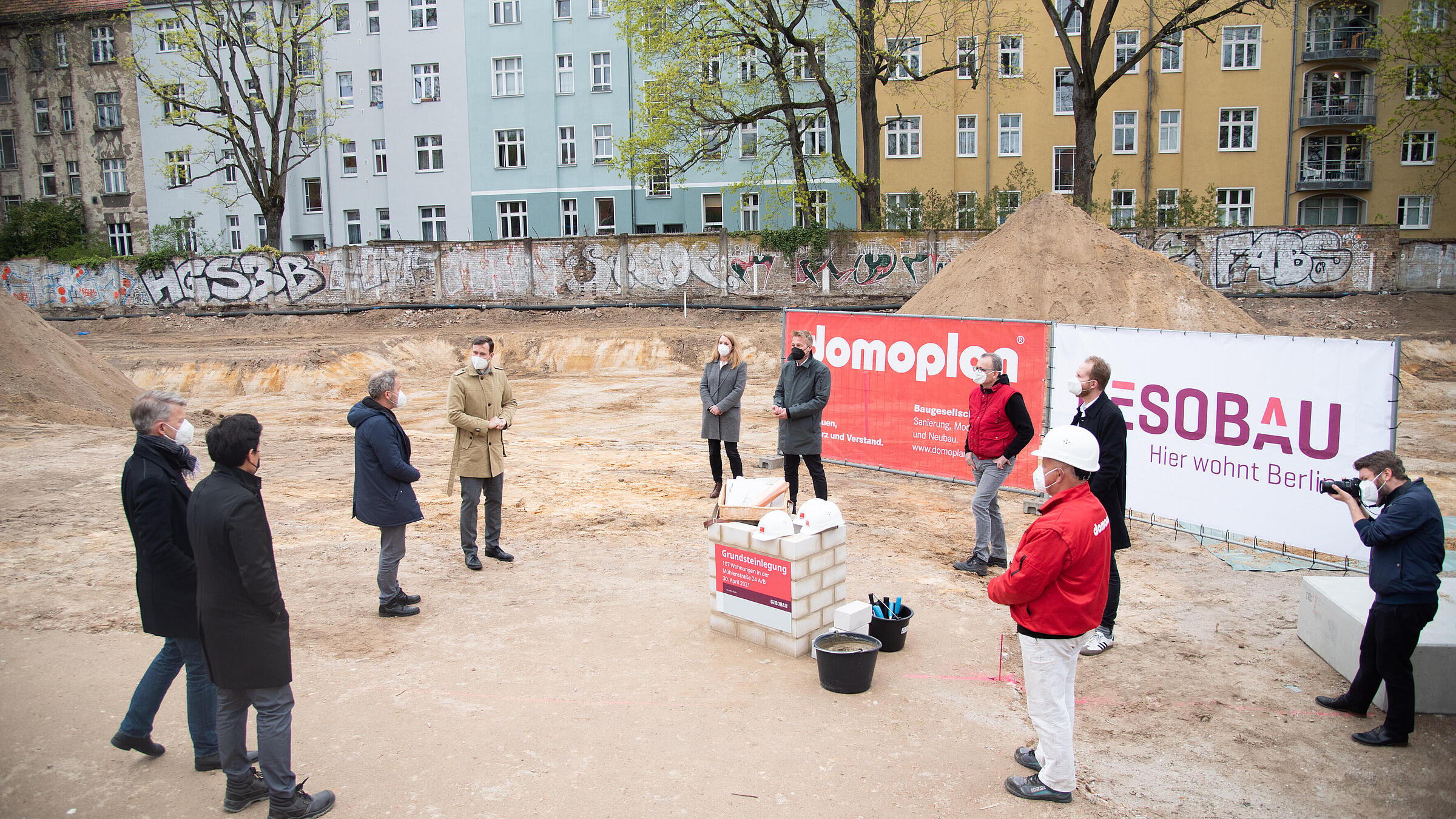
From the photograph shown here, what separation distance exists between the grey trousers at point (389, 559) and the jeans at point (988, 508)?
4980 mm

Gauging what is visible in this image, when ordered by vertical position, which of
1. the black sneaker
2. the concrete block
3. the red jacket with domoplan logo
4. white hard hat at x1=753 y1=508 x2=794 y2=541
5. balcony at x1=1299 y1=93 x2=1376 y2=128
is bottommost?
the black sneaker

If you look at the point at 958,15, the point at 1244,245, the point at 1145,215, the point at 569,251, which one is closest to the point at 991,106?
the point at 958,15

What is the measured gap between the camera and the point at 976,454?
26.2 ft

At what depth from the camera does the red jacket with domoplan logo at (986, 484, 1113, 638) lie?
4258mm

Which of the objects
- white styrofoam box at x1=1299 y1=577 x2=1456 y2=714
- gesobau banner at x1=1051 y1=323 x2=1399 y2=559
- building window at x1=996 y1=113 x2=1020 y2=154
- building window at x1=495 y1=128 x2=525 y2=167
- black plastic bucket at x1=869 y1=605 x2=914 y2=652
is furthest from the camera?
building window at x1=495 y1=128 x2=525 y2=167

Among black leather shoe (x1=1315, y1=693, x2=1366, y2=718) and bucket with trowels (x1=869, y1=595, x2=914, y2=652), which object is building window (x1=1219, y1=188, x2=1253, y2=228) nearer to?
black leather shoe (x1=1315, y1=693, x2=1366, y2=718)

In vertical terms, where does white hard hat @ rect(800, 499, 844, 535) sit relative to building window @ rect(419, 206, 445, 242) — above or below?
below

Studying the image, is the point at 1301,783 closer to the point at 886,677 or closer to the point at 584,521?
the point at 886,677

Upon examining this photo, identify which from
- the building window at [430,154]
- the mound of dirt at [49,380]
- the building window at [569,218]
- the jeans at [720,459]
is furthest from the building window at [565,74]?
the jeans at [720,459]

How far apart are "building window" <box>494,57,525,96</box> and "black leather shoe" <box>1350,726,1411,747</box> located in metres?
41.3

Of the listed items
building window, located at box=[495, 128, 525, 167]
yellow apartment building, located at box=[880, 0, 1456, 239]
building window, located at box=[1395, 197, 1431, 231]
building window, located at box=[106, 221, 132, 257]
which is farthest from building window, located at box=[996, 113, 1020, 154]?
building window, located at box=[106, 221, 132, 257]

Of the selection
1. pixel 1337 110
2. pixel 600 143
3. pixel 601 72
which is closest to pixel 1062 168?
pixel 1337 110

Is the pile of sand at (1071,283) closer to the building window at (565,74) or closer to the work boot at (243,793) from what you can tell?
the work boot at (243,793)

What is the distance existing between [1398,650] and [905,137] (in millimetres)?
38417
